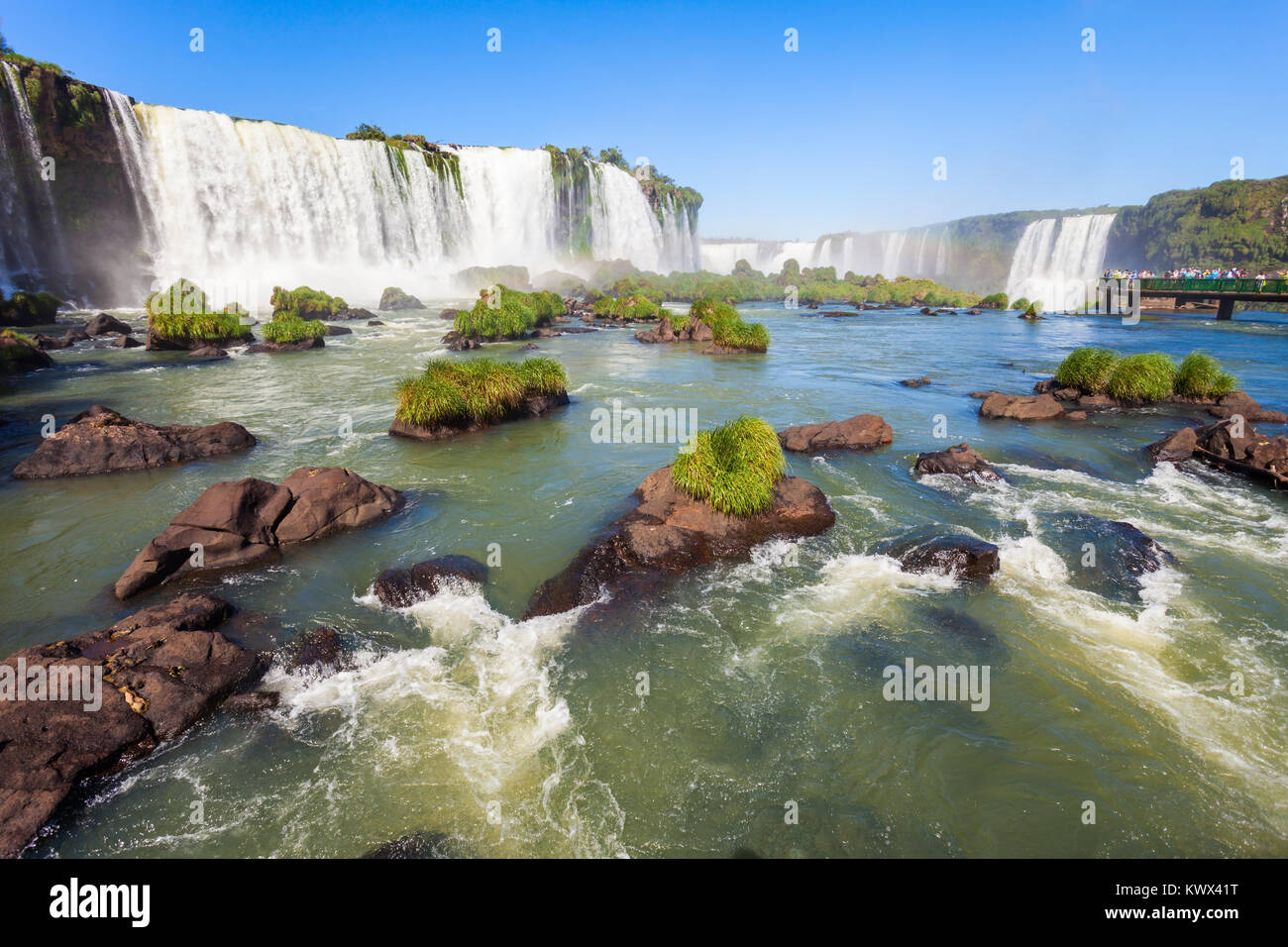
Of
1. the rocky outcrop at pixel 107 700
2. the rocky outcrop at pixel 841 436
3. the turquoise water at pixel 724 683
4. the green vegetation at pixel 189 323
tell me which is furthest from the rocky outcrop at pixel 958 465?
the green vegetation at pixel 189 323

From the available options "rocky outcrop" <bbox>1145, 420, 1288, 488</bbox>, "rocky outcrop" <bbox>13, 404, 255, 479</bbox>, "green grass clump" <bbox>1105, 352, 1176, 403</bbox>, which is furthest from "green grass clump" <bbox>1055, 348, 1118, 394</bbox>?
"rocky outcrop" <bbox>13, 404, 255, 479</bbox>

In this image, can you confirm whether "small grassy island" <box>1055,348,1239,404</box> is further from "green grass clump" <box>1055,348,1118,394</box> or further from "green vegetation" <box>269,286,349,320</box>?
"green vegetation" <box>269,286,349,320</box>

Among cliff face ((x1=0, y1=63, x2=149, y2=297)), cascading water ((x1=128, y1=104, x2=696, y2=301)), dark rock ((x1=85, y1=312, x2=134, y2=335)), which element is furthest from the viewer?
cascading water ((x1=128, y1=104, x2=696, y2=301))

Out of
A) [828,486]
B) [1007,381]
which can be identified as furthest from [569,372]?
[1007,381]

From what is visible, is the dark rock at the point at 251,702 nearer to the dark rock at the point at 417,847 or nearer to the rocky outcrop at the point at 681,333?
the dark rock at the point at 417,847

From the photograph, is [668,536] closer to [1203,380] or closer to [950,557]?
[950,557]

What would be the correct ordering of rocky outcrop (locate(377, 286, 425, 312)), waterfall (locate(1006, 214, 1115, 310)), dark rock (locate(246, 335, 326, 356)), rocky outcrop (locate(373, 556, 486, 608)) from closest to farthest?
rocky outcrop (locate(373, 556, 486, 608)) → dark rock (locate(246, 335, 326, 356)) → rocky outcrop (locate(377, 286, 425, 312)) → waterfall (locate(1006, 214, 1115, 310))

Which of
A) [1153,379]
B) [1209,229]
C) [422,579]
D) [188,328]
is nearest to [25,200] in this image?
[188,328]
